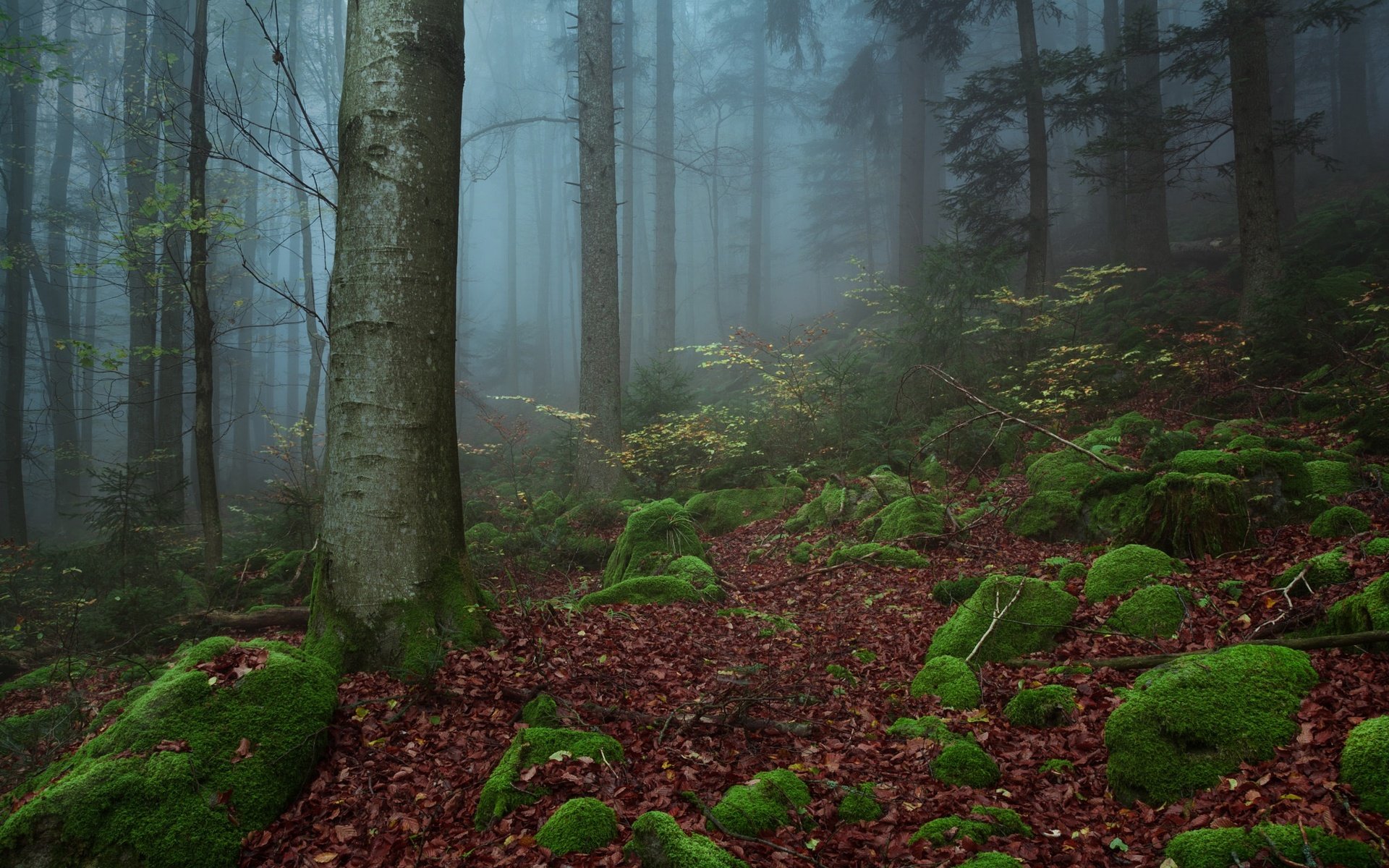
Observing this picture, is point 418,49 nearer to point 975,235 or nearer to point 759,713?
point 759,713

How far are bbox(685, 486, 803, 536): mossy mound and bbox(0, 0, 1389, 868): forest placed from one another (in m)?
0.08

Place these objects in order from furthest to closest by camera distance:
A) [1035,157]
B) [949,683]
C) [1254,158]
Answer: [1035,157], [1254,158], [949,683]

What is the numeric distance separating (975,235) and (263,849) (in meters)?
14.5

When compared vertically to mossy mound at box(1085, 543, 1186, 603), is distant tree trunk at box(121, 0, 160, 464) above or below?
above

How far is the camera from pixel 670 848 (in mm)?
2719

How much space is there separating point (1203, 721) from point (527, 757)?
3.32 meters

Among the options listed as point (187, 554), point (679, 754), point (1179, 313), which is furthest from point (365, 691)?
point (1179, 313)

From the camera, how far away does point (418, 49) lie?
4.41 m

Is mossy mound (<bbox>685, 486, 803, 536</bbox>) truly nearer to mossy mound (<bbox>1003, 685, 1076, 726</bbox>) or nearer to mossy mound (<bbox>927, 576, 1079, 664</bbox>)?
mossy mound (<bbox>927, 576, 1079, 664</bbox>)

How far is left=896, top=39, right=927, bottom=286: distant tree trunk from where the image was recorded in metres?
21.0

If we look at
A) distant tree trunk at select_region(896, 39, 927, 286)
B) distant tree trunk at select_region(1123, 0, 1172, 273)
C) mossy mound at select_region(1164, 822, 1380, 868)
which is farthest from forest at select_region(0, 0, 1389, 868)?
distant tree trunk at select_region(896, 39, 927, 286)

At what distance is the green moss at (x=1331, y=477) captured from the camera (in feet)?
19.6

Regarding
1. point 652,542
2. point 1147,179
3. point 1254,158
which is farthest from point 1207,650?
point 1147,179

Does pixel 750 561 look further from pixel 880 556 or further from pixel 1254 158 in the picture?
pixel 1254 158
